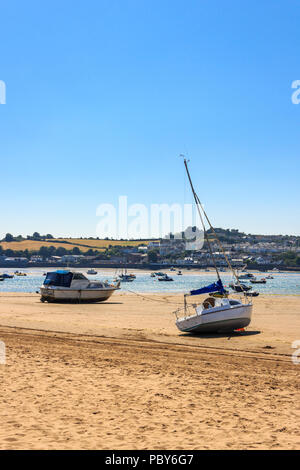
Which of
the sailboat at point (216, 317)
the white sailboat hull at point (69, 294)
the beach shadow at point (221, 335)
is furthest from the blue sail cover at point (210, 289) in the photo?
the white sailboat hull at point (69, 294)

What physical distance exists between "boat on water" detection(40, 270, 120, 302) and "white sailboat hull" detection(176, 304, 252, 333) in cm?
2146

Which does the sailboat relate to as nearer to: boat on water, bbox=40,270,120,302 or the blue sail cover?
the blue sail cover

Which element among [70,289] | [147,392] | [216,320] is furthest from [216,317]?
[70,289]

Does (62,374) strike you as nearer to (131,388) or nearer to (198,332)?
(131,388)

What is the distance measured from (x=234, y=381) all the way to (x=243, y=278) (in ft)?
454

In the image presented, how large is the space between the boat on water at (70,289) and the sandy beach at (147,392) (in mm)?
20962

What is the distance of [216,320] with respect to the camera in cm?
2302

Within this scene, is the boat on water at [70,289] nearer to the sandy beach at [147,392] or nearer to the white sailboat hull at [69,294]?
the white sailboat hull at [69,294]

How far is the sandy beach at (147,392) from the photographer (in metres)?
8.82

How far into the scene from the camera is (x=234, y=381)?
1321cm

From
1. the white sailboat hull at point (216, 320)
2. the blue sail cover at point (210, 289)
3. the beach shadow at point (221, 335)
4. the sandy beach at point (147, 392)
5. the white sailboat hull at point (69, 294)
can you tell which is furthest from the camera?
the white sailboat hull at point (69, 294)
